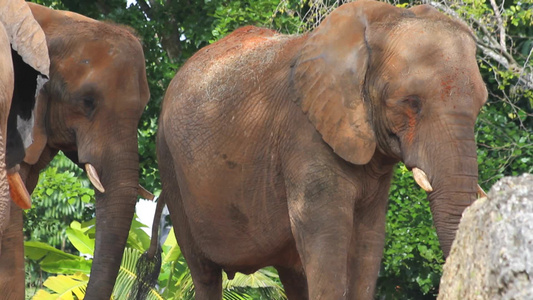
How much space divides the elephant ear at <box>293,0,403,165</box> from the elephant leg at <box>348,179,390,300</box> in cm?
55

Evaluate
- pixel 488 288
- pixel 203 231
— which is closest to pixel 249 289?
pixel 203 231

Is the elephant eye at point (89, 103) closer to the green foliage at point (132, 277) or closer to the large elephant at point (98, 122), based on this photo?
the large elephant at point (98, 122)

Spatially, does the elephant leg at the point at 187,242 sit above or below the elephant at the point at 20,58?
below

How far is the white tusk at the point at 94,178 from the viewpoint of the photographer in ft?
27.0

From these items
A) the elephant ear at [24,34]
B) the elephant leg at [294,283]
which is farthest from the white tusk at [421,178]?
the elephant ear at [24,34]

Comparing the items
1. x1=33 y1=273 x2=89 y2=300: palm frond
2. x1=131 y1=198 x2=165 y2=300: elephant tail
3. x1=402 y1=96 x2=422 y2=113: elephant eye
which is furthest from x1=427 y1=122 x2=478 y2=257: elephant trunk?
x1=33 y1=273 x2=89 y2=300: palm frond

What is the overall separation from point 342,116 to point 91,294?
2379mm

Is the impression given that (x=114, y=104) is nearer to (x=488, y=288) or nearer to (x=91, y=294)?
(x=91, y=294)

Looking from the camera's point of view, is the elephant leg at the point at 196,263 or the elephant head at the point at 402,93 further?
the elephant leg at the point at 196,263

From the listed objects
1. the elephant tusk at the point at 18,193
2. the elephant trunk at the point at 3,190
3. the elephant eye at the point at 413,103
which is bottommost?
the elephant eye at the point at 413,103

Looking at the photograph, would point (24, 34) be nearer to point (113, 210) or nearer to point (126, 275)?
point (113, 210)

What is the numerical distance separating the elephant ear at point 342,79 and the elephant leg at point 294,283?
1553 millimetres

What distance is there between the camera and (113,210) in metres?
8.45

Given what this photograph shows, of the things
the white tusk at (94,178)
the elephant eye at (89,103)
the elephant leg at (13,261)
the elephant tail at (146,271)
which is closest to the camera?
the elephant leg at (13,261)
